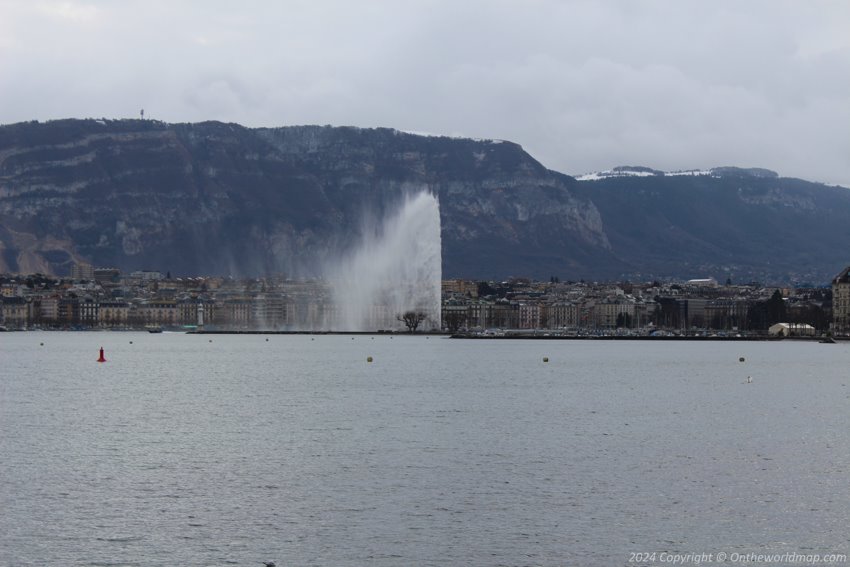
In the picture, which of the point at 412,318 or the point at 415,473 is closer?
the point at 415,473

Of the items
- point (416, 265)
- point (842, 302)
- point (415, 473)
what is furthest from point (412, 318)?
point (415, 473)

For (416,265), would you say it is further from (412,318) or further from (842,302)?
(842,302)

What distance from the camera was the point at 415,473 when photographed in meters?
36.7

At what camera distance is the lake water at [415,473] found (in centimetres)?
2820

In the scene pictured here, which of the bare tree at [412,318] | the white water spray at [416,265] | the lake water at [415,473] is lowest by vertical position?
the lake water at [415,473]

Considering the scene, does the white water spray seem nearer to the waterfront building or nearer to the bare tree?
the bare tree

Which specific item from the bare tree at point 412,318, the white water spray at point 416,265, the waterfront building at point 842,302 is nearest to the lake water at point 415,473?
the white water spray at point 416,265

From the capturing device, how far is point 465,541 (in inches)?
1120

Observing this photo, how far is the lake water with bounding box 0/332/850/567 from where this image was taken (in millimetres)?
28203

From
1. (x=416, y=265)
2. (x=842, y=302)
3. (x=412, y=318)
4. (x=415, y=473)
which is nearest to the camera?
(x=415, y=473)

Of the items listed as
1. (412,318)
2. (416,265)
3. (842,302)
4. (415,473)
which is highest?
(416,265)

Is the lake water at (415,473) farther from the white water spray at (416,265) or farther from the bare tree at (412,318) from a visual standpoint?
the bare tree at (412,318)

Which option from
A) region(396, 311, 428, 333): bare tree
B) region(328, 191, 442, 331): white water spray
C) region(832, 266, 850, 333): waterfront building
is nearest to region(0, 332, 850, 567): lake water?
region(328, 191, 442, 331): white water spray

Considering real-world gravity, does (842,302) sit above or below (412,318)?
above
